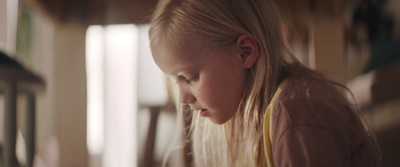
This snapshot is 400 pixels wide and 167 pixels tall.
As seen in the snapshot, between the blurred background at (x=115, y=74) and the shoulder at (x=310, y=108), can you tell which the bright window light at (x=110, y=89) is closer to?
the blurred background at (x=115, y=74)

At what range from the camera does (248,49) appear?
24.3 inches

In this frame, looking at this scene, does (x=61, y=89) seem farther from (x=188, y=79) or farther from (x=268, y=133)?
(x=268, y=133)

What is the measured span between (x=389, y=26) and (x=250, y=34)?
0.38 meters

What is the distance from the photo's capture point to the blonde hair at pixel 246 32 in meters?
0.61

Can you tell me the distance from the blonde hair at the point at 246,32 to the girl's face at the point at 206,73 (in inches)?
0.4

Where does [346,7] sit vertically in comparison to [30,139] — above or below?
above

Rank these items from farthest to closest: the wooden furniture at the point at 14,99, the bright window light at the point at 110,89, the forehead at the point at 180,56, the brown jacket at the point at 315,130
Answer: the bright window light at the point at 110,89 < the wooden furniture at the point at 14,99 < the forehead at the point at 180,56 < the brown jacket at the point at 315,130

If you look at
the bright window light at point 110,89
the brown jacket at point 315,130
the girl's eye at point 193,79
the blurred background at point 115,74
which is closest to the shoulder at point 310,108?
the brown jacket at point 315,130

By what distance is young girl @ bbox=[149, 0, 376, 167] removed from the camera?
0.55 metres

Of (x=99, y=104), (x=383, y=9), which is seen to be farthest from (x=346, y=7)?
(x=99, y=104)

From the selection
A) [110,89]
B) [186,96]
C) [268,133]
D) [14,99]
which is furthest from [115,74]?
[268,133]

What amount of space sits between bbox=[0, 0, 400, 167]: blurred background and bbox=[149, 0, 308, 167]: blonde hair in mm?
189

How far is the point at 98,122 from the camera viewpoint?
3.04 feet

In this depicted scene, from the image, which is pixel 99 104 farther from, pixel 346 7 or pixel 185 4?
pixel 346 7
